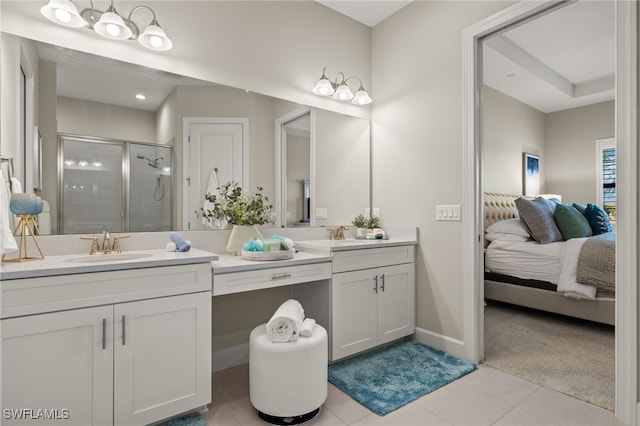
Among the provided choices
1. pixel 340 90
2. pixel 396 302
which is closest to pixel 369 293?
pixel 396 302

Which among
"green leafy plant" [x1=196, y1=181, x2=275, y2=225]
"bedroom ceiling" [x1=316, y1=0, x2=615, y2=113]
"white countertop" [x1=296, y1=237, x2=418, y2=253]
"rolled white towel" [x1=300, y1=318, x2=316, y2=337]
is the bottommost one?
"rolled white towel" [x1=300, y1=318, x2=316, y2=337]

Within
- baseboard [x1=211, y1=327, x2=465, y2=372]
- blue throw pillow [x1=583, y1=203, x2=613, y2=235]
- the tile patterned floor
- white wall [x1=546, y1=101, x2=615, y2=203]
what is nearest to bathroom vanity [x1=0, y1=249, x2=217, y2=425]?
the tile patterned floor

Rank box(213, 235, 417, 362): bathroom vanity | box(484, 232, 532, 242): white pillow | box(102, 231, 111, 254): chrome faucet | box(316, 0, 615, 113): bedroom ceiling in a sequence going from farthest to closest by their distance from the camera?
1. box(484, 232, 532, 242): white pillow
2. box(316, 0, 615, 113): bedroom ceiling
3. box(213, 235, 417, 362): bathroom vanity
4. box(102, 231, 111, 254): chrome faucet

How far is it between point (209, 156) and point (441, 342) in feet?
7.11

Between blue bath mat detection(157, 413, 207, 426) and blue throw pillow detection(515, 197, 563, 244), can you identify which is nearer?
blue bath mat detection(157, 413, 207, 426)

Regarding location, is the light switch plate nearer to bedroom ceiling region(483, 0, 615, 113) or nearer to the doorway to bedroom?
the doorway to bedroom

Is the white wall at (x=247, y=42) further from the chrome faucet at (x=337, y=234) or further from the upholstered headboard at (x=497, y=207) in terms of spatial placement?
the upholstered headboard at (x=497, y=207)

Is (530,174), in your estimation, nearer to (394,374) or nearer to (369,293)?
(369,293)

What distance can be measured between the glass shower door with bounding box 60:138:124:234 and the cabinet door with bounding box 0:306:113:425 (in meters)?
0.67

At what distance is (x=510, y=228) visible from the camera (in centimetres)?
373

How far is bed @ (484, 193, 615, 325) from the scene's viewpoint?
9.42 ft

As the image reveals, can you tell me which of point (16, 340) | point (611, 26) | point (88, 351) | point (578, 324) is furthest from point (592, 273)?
point (16, 340)

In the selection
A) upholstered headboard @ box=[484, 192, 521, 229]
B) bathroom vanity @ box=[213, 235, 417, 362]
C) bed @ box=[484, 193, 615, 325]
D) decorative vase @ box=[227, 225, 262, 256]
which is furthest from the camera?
upholstered headboard @ box=[484, 192, 521, 229]

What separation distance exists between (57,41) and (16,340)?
4.90 feet
